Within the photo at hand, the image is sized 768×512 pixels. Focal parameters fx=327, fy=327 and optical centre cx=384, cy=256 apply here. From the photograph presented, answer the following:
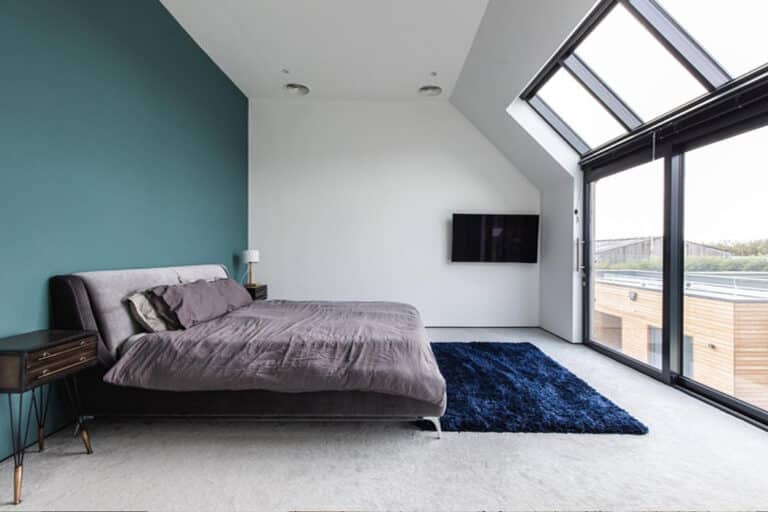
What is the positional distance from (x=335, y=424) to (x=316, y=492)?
0.60 metres

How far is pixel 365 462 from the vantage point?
5.79ft

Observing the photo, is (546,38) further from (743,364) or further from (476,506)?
(476,506)

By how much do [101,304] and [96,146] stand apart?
1.11m

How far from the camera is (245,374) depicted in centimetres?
192

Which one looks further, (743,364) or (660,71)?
(660,71)

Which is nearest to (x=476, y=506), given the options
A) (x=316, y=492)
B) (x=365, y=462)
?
(x=365, y=462)

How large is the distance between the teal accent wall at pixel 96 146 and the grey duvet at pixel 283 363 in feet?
2.15

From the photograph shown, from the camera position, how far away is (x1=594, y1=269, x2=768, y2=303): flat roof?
2.20m

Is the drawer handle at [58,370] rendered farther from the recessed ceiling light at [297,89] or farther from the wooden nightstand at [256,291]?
the recessed ceiling light at [297,89]

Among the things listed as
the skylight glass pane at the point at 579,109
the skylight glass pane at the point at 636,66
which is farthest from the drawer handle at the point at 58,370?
the skylight glass pane at the point at 579,109

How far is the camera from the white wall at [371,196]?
4688 mm

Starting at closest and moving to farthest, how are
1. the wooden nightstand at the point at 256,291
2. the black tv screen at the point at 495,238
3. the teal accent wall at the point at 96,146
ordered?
the teal accent wall at the point at 96,146, the wooden nightstand at the point at 256,291, the black tv screen at the point at 495,238

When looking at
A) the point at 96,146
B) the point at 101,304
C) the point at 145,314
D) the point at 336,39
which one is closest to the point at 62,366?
the point at 101,304

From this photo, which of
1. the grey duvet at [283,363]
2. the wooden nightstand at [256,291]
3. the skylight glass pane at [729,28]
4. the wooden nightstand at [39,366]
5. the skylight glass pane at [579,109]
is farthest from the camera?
the wooden nightstand at [256,291]
